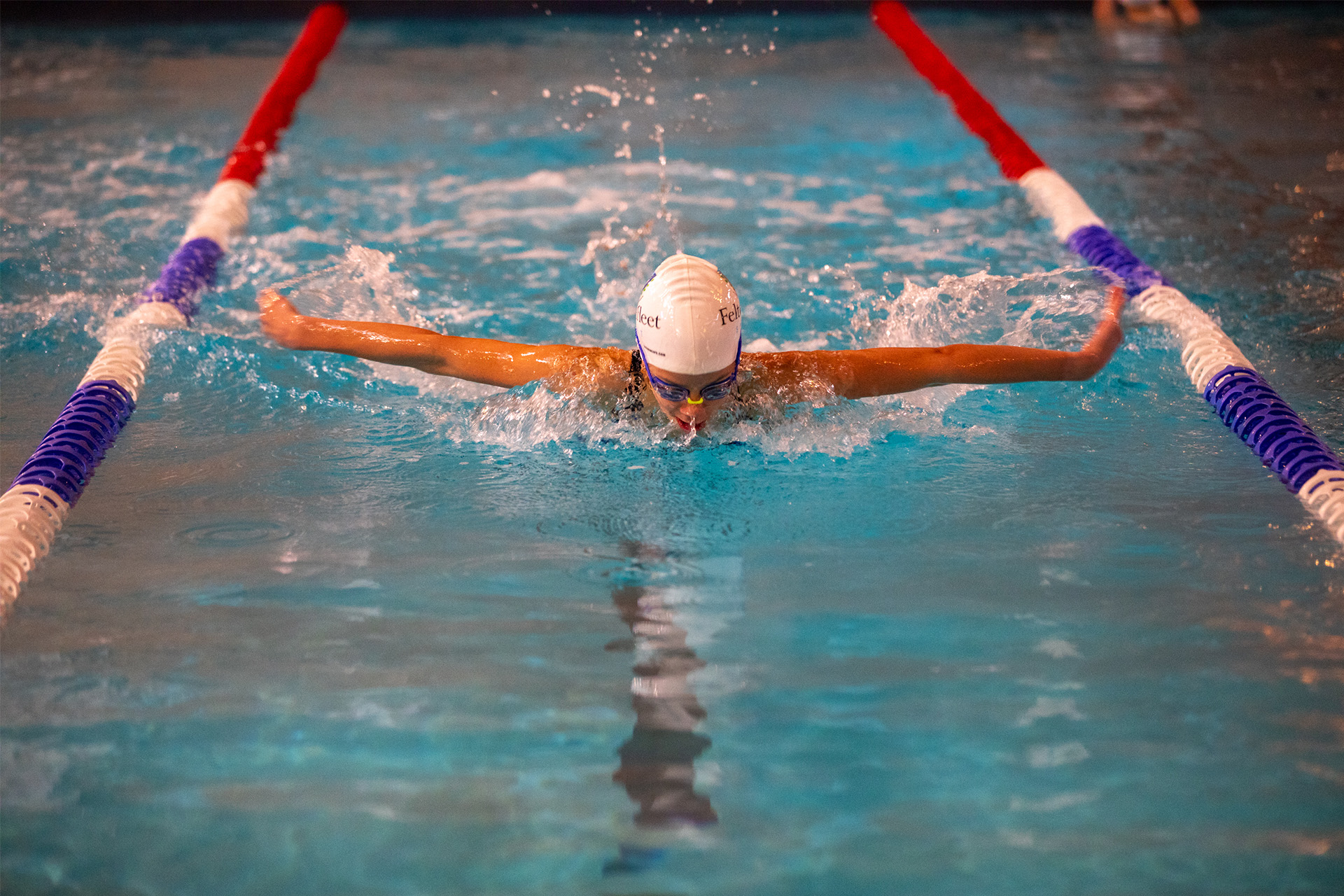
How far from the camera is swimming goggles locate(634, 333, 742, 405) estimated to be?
293cm

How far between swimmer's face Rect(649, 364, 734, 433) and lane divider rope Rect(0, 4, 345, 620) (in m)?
1.56

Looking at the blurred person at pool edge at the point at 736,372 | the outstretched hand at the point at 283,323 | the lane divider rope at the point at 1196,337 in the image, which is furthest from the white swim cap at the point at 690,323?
the lane divider rope at the point at 1196,337

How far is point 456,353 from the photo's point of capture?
322 cm

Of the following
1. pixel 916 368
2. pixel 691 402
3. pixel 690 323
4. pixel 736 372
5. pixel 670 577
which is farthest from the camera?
pixel 916 368

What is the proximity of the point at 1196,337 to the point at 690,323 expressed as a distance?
201cm

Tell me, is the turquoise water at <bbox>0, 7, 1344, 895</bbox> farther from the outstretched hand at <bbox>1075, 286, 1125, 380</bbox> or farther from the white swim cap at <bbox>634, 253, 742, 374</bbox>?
the white swim cap at <bbox>634, 253, 742, 374</bbox>

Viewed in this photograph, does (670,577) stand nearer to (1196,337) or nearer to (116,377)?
(116,377)

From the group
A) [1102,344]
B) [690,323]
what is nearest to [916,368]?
[1102,344]

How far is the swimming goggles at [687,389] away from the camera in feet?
9.62

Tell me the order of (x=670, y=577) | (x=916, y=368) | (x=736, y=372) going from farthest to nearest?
(x=916, y=368) → (x=736, y=372) → (x=670, y=577)

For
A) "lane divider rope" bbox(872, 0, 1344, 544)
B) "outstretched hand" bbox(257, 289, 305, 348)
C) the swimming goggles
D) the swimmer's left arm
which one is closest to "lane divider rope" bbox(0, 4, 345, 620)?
"outstretched hand" bbox(257, 289, 305, 348)

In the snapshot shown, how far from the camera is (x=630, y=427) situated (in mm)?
3258

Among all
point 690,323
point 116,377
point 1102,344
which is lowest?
point 116,377

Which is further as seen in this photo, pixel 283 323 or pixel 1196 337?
pixel 1196 337
